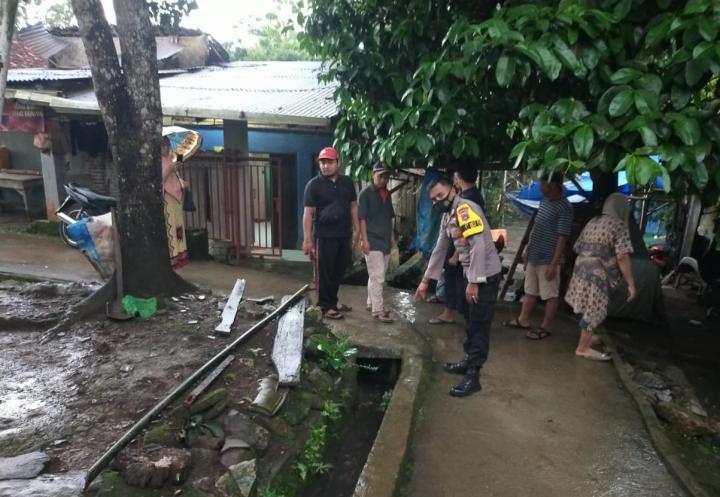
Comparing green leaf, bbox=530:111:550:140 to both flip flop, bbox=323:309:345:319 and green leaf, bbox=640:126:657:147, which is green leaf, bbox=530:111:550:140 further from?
flip flop, bbox=323:309:345:319

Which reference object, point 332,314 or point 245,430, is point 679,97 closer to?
point 245,430

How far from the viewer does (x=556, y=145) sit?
11.6 feet

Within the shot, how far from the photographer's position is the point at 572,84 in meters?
4.40

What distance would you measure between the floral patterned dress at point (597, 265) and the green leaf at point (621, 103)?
71.9 inches

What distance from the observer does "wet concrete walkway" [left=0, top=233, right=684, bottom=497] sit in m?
3.47

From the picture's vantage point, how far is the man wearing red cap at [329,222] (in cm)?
568

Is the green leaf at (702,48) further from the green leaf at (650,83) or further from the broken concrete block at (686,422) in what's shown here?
the broken concrete block at (686,422)

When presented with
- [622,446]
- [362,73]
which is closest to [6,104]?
[362,73]

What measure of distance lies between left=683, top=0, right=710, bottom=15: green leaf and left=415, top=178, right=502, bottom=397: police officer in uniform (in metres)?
1.96

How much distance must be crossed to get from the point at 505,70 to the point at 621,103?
0.78m

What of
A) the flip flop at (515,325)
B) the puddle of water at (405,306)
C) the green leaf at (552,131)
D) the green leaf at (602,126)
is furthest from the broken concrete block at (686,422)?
the green leaf at (552,131)

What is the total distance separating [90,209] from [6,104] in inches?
204

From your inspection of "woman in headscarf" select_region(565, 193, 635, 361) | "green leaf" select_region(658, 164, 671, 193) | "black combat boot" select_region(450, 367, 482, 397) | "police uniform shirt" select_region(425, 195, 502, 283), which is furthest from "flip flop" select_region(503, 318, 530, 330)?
"green leaf" select_region(658, 164, 671, 193)

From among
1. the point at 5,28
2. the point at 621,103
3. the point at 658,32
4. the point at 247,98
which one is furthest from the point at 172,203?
the point at 658,32
